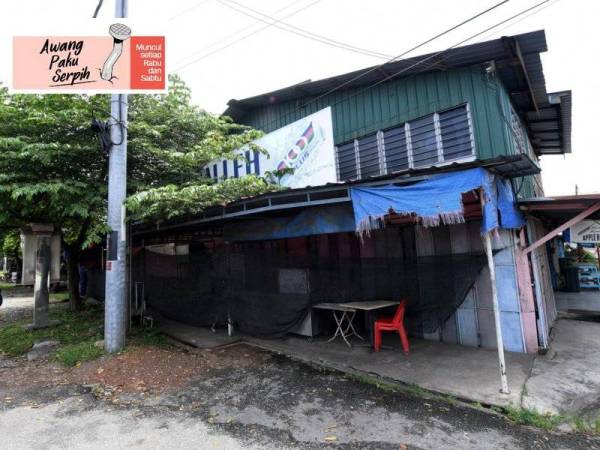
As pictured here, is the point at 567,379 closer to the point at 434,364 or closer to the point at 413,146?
the point at 434,364

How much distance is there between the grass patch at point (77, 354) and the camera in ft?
19.8

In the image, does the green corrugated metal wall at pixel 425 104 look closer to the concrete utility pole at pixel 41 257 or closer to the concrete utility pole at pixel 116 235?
the concrete utility pole at pixel 116 235

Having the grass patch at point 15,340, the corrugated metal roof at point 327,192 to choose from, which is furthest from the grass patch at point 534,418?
the grass patch at point 15,340

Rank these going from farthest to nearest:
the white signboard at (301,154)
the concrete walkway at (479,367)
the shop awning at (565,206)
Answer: the white signboard at (301,154) < the shop awning at (565,206) < the concrete walkway at (479,367)

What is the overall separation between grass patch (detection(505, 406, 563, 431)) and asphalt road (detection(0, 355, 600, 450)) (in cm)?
11

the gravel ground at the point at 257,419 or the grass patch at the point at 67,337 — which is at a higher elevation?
the grass patch at the point at 67,337

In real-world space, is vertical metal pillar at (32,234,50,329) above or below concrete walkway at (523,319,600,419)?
above

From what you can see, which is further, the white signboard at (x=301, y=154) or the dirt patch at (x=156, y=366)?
the white signboard at (x=301, y=154)

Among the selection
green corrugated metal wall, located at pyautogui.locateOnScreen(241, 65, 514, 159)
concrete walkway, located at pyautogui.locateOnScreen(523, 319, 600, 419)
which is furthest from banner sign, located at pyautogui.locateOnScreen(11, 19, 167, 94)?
concrete walkway, located at pyautogui.locateOnScreen(523, 319, 600, 419)

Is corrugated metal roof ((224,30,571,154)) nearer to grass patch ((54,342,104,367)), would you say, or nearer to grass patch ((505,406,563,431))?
grass patch ((505,406,563,431))

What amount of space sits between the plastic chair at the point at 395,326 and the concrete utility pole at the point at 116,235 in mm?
4757

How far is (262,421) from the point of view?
12.9 feet

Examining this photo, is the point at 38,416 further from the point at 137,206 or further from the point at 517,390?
the point at 517,390

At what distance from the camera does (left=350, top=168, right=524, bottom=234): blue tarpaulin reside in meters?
4.19
